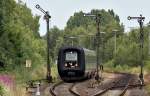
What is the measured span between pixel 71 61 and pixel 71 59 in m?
0.19

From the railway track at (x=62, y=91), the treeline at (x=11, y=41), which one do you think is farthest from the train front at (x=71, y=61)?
the treeline at (x=11, y=41)

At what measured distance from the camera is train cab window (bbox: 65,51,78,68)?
4572cm

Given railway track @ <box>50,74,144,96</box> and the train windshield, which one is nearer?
railway track @ <box>50,74,144,96</box>

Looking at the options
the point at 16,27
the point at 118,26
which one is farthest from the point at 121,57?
the point at 16,27

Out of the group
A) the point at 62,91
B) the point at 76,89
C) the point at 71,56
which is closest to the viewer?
the point at 62,91

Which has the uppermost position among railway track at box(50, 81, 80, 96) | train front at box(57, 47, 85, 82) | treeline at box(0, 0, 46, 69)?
treeline at box(0, 0, 46, 69)

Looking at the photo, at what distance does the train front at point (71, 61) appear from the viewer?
150 feet

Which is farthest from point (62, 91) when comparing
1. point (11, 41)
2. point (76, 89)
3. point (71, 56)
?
point (11, 41)

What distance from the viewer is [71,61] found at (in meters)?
46.0

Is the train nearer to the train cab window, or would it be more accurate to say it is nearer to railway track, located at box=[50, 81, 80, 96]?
the train cab window

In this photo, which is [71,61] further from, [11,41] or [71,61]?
[11,41]

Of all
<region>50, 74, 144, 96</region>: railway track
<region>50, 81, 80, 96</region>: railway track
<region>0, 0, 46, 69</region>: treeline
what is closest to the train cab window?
<region>50, 74, 144, 96</region>: railway track

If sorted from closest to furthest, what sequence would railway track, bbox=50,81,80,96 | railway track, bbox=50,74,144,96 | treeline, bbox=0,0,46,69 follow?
1. railway track, bbox=50,74,144,96
2. railway track, bbox=50,81,80,96
3. treeline, bbox=0,0,46,69

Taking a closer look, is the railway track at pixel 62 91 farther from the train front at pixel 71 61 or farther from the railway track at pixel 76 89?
the train front at pixel 71 61
